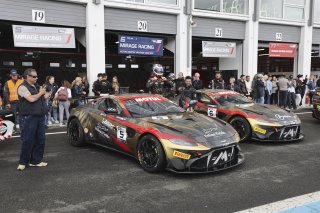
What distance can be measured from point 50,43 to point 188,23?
19.7 ft

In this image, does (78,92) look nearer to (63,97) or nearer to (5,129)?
(63,97)

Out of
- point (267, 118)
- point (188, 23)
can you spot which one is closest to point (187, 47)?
point (188, 23)

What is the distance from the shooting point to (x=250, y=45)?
16703 mm

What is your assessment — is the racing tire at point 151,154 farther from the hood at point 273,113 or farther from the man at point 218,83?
the man at point 218,83

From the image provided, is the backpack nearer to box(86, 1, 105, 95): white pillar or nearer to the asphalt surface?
box(86, 1, 105, 95): white pillar

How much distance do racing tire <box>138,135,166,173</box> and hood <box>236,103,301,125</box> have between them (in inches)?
123

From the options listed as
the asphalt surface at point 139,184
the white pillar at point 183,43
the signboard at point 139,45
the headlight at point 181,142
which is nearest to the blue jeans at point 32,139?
the asphalt surface at point 139,184

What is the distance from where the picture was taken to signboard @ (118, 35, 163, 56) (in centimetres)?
1307

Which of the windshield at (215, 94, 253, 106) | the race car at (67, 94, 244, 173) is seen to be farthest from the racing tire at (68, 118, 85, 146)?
the windshield at (215, 94, 253, 106)

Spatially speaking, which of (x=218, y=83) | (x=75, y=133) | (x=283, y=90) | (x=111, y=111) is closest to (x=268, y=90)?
(x=283, y=90)

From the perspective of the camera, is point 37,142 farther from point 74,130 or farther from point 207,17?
point 207,17

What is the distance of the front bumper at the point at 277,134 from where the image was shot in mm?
7152

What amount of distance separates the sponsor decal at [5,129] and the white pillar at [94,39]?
5907 mm

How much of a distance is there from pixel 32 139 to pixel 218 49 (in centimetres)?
1175
